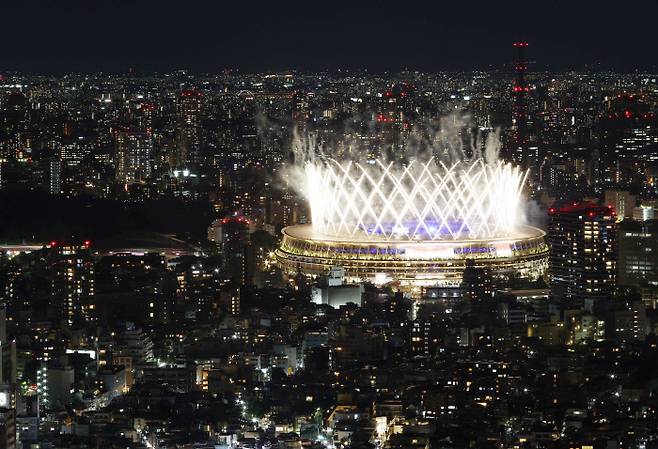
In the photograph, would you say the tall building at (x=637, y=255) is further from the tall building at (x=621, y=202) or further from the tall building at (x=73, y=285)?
the tall building at (x=73, y=285)

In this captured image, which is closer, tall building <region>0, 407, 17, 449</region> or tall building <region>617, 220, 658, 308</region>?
tall building <region>0, 407, 17, 449</region>

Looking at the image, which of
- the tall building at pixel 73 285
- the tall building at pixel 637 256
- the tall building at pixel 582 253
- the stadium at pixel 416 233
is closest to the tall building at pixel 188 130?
the tall building at pixel 73 285

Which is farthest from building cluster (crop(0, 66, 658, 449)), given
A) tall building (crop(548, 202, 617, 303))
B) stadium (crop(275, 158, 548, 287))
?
stadium (crop(275, 158, 548, 287))

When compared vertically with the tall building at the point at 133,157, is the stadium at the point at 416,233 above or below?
below

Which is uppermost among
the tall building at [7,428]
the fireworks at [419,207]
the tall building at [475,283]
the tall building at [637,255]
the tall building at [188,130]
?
the tall building at [188,130]

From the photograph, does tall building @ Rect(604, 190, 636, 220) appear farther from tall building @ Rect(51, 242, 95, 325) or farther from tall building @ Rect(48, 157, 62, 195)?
tall building @ Rect(48, 157, 62, 195)

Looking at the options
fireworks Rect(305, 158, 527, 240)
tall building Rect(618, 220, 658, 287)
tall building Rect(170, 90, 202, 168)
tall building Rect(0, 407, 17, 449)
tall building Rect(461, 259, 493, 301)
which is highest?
tall building Rect(170, 90, 202, 168)
